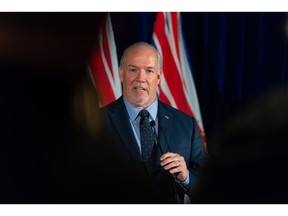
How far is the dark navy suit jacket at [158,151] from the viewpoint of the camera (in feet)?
7.95

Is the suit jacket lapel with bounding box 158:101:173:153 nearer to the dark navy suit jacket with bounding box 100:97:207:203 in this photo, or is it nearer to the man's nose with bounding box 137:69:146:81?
the dark navy suit jacket with bounding box 100:97:207:203

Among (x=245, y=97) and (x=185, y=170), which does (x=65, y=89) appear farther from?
(x=245, y=97)

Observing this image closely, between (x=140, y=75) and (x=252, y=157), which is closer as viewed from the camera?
(x=140, y=75)

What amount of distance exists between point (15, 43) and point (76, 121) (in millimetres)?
571

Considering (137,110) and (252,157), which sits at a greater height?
(137,110)

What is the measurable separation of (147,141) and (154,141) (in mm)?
41

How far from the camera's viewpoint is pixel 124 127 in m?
2.43

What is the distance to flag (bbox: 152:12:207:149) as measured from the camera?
95.6 inches

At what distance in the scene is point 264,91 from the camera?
2.44 meters

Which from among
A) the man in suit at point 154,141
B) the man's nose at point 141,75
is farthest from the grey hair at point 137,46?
the man's nose at point 141,75

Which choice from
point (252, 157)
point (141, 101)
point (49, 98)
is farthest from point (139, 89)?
point (252, 157)

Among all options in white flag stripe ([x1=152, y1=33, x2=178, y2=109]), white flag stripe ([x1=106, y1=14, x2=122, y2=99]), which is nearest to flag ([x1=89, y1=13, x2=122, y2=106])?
white flag stripe ([x1=106, y1=14, x2=122, y2=99])

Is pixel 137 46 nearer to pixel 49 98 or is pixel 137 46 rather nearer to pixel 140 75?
pixel 140 75

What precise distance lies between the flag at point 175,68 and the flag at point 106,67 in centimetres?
25
